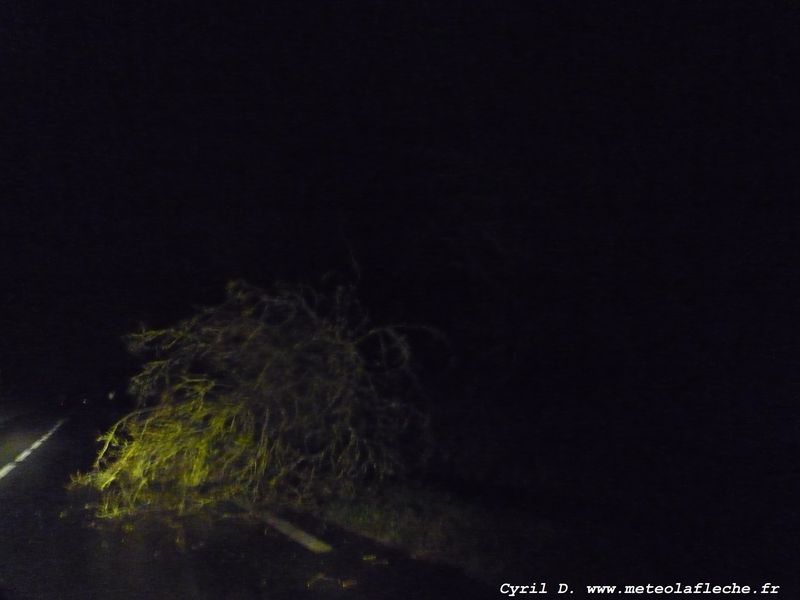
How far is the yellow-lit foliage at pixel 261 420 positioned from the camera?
10547 mm

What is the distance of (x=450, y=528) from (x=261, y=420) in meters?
2.54

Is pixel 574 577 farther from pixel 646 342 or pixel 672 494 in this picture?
pixel 646 342

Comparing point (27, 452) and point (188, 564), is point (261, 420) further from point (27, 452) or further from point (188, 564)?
point (27, 452)

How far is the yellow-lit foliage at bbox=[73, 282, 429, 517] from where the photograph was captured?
1055 centimetres

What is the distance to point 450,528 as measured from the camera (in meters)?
9.10

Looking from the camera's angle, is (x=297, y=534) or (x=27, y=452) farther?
(x=27, y=452)

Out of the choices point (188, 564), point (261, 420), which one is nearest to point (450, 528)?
point (188, 564)

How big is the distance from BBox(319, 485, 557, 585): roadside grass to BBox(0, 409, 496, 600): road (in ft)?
0.83

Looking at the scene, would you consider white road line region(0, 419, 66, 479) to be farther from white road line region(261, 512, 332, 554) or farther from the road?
white road line region(261, 512, 332, 554)

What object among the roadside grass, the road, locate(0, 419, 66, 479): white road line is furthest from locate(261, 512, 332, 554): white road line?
locate(0, 419, 66, 479): white road line

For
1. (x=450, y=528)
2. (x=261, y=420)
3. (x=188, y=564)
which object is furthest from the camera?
(x=261, y=420)

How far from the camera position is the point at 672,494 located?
33.0ft

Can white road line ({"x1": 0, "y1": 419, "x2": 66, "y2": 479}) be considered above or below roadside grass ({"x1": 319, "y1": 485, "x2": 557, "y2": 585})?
above

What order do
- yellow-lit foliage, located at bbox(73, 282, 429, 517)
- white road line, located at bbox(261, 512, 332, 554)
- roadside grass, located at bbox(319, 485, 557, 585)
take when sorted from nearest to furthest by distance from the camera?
roadside grass, located at bbox(319, 485, 557, 585) < white road line, located at bbox(261, 512, 332, 554) < yellow-lit foliage, located at bbox(73, 282, 429, 517)
